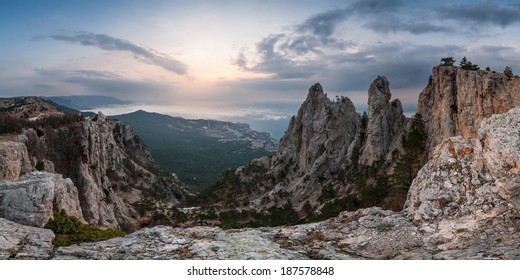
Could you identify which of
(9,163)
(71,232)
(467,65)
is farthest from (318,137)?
(71,232)

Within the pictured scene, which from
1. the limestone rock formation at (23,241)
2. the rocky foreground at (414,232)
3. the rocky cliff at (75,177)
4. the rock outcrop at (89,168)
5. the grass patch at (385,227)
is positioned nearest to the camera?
the limestone rock formation at (23,241)

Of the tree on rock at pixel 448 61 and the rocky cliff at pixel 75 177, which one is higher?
the tree on rock at pixel 448 61

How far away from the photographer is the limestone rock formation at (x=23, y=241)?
1276 centimetres

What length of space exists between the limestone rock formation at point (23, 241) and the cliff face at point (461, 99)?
48.2 metres

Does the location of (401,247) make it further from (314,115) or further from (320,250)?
(314,115)

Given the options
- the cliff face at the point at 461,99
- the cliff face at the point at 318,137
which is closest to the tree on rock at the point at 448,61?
the cliff face at the point at 461,99

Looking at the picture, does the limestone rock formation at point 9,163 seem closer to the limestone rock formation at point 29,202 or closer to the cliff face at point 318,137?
the limestone rock formation at point 29,202

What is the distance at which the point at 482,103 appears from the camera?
51.0 meters

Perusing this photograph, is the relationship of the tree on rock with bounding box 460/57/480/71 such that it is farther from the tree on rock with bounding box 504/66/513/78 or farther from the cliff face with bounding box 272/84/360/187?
the cliff face with bounding box 272/84/360/187

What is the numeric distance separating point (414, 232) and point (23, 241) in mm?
14785

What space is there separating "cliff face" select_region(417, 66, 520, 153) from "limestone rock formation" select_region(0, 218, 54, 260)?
48220mm

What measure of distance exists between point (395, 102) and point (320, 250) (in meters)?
88.2

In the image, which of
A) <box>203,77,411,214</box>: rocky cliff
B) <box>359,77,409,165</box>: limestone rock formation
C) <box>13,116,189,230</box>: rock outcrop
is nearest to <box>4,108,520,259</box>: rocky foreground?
<box>13,116,189,230</box>: rock outcrop
